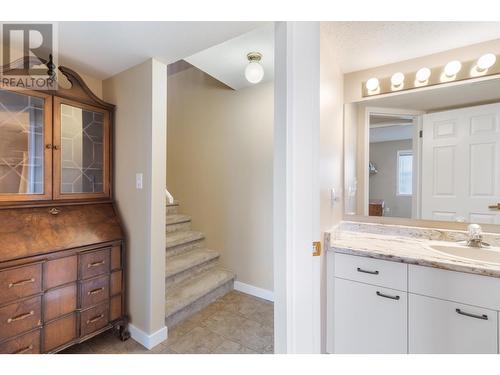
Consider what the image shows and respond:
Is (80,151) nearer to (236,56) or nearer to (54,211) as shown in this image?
(54,211)

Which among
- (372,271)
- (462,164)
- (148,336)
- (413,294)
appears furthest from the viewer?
(148,336)

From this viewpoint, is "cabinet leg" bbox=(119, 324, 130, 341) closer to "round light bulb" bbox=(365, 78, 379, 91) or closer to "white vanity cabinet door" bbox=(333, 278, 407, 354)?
"white vanity cabinet door" bbox=(333, 278, 407, 354)

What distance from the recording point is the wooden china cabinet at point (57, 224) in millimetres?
1296

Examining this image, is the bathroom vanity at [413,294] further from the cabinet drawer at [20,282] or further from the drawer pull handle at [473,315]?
the cabinet drawer at [20,282]

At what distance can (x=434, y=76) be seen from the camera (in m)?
1.65

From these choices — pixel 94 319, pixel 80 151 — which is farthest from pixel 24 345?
pixel 80 151

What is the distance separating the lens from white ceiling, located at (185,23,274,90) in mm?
1611

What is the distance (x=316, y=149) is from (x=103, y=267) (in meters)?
1.69

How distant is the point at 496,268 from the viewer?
1.08 metres

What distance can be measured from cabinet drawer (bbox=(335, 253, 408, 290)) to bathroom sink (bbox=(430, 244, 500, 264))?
400 mm

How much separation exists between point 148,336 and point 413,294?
1.81 metres
